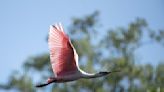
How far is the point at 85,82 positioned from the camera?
22.7m

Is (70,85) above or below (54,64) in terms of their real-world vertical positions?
below

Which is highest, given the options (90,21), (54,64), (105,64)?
(54,64)

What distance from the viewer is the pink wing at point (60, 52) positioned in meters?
5.61

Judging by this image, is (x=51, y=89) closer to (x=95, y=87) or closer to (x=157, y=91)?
(x=95, y=87)

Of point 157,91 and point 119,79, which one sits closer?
point 157,91

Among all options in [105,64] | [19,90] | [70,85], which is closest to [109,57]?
[105,64]

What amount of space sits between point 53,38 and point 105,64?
17.2 m

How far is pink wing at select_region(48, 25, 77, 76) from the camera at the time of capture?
5.61 metres

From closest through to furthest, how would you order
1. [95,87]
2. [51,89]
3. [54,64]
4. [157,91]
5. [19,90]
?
[54,64] < [157,91] < [95,87] < [51,89] < [19,90]

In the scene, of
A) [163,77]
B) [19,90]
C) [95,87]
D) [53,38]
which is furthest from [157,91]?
[53,38]

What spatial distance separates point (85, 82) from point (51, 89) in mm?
1828

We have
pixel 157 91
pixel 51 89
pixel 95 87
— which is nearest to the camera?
pixel 157 91

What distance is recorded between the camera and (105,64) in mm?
22797

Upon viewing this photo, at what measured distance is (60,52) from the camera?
5.73m
